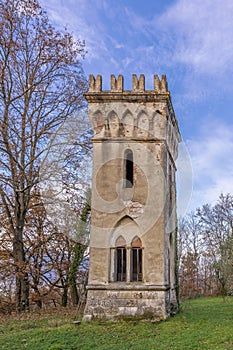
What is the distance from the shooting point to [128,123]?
14164 mm

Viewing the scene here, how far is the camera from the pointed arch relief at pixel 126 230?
13383 millimetres

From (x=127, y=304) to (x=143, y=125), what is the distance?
6.62 m

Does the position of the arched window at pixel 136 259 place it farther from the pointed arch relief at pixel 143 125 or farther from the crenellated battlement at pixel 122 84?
the crenellated battlement at pixel 122 84

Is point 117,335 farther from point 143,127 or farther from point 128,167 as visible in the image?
point 143,127

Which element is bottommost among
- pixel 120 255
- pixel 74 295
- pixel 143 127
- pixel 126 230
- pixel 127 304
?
pixel 74 295

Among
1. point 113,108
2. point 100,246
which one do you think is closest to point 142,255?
point 100,246

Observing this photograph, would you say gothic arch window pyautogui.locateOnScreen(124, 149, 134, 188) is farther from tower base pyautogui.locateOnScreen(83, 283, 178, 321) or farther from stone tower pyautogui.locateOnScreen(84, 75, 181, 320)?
tower base pyautogui.locateOnScreen(83, 283, 178, 321)

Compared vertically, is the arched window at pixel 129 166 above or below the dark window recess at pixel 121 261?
above

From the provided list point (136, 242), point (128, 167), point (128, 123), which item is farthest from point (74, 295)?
point (128, 123)

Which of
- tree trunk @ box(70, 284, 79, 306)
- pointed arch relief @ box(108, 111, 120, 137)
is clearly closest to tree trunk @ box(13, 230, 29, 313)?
tree trunk @ box(70, 284, 79, 306)

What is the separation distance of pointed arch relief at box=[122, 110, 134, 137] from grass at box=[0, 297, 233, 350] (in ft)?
Result: 22.5

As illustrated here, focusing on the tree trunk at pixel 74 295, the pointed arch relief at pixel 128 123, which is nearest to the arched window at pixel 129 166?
the pointed arch relief at pixel 128 123

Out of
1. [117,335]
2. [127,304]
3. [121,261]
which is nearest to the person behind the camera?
[117,335]

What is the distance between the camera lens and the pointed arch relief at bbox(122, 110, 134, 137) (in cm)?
1411
